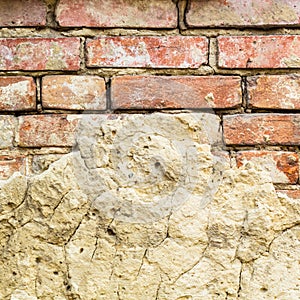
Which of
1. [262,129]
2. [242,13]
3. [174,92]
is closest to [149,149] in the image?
[174,92]

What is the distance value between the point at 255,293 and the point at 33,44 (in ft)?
2.52

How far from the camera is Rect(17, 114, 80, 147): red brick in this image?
1.43 m

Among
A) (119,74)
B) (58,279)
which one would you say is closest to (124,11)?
(119,74)

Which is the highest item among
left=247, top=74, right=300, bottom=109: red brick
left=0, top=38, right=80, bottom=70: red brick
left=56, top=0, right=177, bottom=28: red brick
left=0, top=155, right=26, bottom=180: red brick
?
left=56, top=0, right=177, bottom=28: red brick

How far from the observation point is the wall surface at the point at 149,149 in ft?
4.53

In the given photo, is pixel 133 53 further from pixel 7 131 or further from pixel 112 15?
pixel 7 131

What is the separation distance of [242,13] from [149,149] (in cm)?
39

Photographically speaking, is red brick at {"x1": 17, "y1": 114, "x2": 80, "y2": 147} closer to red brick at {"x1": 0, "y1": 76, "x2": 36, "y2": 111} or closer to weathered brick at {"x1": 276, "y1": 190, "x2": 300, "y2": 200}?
red brick at {"x1": 0, "y1": 76, "x2": 36, "y2": 111}

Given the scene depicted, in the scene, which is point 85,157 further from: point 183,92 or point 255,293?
point 255,293

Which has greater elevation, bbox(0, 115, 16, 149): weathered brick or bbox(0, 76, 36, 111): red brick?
bbox(0, 76, 36, 111): red brick

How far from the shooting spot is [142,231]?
139cm

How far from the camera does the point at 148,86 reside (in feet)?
4.72

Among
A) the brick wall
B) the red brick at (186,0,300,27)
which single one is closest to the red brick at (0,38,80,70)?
the brick wall

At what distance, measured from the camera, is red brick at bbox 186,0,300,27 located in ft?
4.77
